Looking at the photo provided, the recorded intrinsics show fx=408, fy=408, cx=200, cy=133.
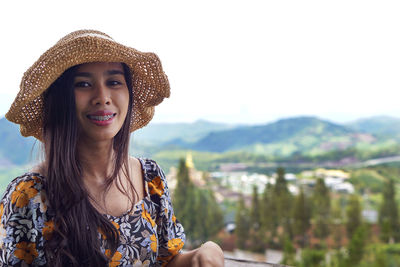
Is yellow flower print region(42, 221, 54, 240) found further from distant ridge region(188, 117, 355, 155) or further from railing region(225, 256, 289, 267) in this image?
distant ridge region(188, 117, 355, 155)

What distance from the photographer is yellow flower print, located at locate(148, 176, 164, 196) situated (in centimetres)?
126

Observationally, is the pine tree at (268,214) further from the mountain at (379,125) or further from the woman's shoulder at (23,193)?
the woman's shoulder at (23,193)

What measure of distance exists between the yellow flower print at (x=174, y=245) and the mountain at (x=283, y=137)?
6086 millimetres

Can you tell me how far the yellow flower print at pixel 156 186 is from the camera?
49.7 inches

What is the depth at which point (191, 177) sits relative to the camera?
20.5 ft

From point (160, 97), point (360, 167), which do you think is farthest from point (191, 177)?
point (160, 97)

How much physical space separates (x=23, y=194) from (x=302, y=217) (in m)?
4.73

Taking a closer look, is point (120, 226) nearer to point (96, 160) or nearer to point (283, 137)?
point (96, 160)

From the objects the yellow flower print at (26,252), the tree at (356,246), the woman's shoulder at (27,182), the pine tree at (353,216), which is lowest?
the tree at (356,246)

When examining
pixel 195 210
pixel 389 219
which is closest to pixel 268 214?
pixel 195 210

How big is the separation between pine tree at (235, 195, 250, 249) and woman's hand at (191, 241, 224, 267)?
483cm

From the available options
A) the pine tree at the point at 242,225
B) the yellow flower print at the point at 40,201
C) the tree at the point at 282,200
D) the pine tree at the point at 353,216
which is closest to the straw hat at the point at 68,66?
the yellow flower print at the point at 40,201

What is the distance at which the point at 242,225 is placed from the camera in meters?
5.85

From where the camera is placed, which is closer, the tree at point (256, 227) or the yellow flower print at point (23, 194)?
the yellow flower print at point (23, 194)
